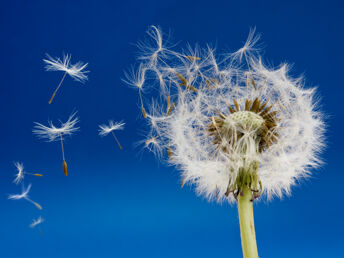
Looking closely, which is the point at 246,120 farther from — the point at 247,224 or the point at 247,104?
the point at 247,224

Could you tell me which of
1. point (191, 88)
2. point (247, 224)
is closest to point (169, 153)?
point (191, 88)

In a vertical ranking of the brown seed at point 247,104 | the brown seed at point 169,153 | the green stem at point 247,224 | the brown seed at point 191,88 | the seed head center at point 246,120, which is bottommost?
the green stem at point 247,224

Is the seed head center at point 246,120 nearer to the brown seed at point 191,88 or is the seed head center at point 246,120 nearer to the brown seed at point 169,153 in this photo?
the brown seed at point 191,88

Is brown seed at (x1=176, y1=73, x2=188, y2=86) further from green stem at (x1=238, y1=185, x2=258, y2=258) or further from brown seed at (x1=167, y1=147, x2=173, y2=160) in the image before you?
green stem at (x1=238, y1=185, x2=258, y2=258)

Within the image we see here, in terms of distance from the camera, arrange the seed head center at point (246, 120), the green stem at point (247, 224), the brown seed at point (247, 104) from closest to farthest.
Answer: the green stem at point (247, 224), the seed head center at point (246, 120), the brown seed at point (247, 104)

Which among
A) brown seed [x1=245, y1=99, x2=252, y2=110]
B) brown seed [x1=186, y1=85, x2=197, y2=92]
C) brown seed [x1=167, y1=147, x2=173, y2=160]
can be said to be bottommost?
brown seed [x1=167, y1=147, x2=173, y2=160]

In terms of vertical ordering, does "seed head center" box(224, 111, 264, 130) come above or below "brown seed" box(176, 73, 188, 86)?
below

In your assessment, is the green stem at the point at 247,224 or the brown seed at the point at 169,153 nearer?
the green stem at the point at 247,224

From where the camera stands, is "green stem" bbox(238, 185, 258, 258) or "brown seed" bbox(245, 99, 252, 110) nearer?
"green stem" bbox(238, 185, 258, 258)

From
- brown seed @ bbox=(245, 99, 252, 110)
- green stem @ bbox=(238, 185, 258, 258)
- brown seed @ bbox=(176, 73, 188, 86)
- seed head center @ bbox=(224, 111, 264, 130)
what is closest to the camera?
green stem @ bbox=(238, 185, 258, 258)
